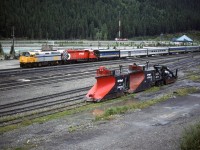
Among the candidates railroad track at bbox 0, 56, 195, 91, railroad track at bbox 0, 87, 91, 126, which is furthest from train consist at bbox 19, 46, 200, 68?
railroad track at bbox 0, 87, 91, 126

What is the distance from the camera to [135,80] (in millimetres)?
26891

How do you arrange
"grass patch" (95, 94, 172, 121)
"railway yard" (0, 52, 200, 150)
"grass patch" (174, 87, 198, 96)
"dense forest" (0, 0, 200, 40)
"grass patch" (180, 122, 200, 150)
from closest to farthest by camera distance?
"grass patch" (180, 122, 200, 150) < "railway yard" (0, 52, 200, 150) < "grass patch" (95, 94, 172, 121) < "grass patch" (174, 87, 198, 96) < "dense forest" (0, 0, 200, 40)

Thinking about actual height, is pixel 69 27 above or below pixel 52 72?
above

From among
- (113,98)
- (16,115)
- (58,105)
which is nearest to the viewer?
(16,115)

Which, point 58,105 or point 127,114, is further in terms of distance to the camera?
point 58,105

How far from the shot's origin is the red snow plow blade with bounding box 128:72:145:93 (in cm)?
2637

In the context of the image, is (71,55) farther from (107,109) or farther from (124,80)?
(107,109)

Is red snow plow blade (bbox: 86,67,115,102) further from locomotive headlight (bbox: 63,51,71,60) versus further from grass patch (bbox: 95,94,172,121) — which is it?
locomotive headlight (bbox: 63,51,71,60)

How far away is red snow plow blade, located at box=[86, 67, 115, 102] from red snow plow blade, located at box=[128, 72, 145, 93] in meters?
2.62

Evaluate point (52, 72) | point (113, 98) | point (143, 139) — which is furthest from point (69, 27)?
point (143, 139)

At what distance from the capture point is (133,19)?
194 m

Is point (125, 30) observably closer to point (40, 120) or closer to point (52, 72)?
point (52, 72)

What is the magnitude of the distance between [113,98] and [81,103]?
264 cm

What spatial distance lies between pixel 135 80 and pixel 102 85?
398 centimetres
